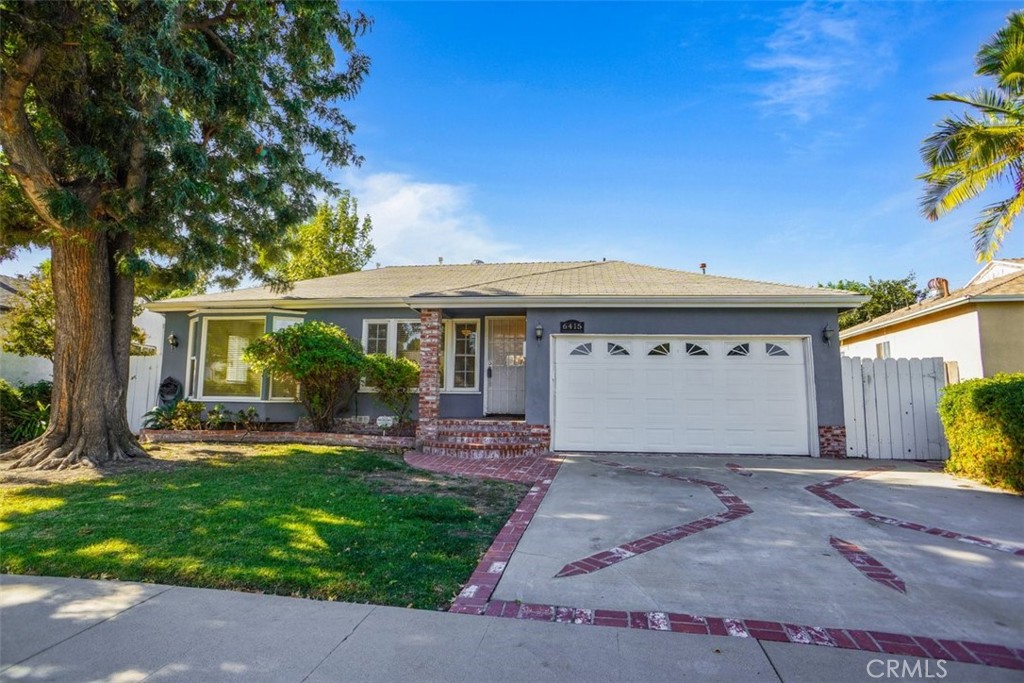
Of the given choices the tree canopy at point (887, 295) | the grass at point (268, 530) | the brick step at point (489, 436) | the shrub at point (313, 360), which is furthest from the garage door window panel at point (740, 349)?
the tree canopy at point (887, 295)

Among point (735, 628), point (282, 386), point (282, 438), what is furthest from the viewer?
point (282, 386)

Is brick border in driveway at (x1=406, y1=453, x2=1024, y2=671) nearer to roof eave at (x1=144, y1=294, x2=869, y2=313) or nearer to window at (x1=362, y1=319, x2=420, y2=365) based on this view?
roof eave at (x1=144, y1=294, x2=869, y2=313)

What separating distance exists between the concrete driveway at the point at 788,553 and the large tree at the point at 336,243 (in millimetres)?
20084

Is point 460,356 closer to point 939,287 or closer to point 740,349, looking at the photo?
point 740,349

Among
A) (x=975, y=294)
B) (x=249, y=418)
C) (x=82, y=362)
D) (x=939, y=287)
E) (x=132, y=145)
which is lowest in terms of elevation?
(x=249, y=418)

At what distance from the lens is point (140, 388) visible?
37.1ft

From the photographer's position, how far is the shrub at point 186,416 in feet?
34.6

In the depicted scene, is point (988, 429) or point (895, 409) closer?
point (988, 429)

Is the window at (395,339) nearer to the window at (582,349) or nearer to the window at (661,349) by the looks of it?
the window at (582,349)

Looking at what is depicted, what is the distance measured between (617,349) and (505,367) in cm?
307

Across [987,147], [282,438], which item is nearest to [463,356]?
[282,438]

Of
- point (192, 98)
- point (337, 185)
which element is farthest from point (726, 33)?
point (192, 98)

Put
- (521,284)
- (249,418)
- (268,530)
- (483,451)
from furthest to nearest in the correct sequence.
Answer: (249,418), (521,284), (483,451), (268,530)

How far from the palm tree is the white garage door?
452cm
